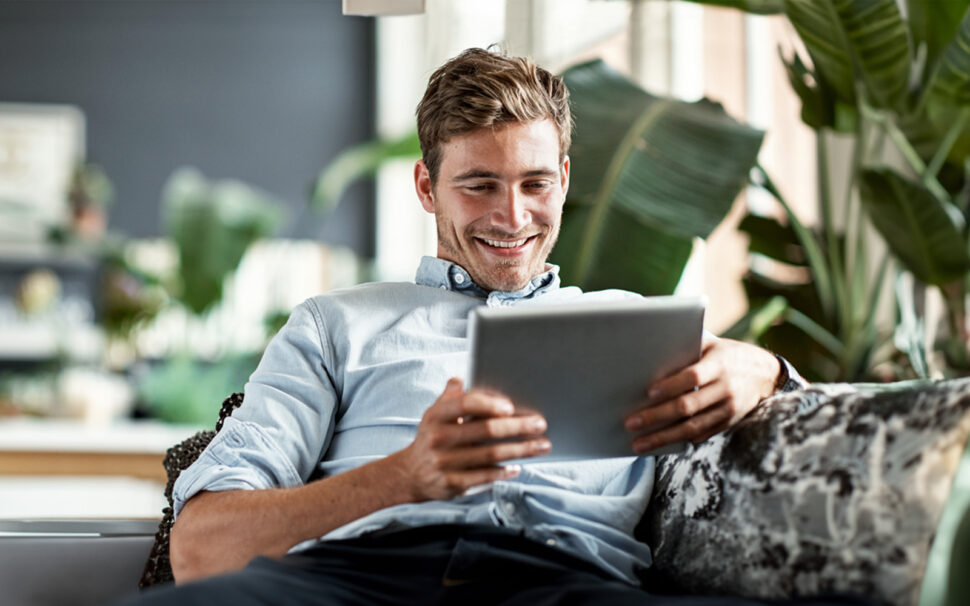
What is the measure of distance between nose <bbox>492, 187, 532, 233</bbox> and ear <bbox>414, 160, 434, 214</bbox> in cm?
15

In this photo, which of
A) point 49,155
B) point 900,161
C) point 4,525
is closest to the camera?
point 4,525

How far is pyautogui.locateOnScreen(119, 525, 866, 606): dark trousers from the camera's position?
3.14 ft

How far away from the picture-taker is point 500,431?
3.13 ft

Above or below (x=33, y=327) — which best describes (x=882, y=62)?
above

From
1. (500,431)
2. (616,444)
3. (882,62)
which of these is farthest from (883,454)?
(882,62)

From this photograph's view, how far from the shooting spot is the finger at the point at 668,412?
1.04 metres

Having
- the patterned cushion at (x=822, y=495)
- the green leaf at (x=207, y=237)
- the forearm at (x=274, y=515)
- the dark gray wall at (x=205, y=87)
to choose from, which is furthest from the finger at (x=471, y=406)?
the dark gray wall at (x=205, y=87)

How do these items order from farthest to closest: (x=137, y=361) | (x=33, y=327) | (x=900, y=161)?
(x=33, y=327) < (x=137, y=361) < (x=900, y=161)

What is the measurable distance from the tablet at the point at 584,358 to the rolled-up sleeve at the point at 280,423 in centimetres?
33

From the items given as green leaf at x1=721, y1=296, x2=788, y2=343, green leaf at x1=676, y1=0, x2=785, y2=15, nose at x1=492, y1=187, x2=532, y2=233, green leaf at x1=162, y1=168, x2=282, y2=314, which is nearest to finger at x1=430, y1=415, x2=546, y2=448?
nose at x1=492, y1=187, x2=532, y2=233

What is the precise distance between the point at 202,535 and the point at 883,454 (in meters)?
0.73

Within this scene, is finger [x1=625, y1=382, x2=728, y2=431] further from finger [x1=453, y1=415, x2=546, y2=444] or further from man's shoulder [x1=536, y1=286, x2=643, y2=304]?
man's shoulder [x1=536, y1=286, x2=643, y2=304]

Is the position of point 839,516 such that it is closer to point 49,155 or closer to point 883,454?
point 883,454

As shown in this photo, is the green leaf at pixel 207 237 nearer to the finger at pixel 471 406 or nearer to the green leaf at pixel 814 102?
the green leaf at pixel 814 102
